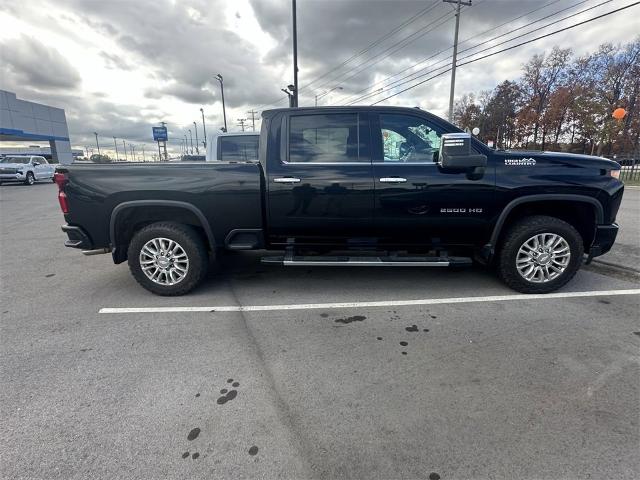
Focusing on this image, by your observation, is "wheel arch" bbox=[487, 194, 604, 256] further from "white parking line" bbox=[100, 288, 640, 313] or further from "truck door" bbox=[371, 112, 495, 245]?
"white parking line" bbox=[100, 288, 640, 313]

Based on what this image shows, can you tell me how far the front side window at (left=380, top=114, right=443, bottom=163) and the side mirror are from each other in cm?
32

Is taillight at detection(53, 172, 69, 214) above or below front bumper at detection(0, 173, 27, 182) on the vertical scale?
above

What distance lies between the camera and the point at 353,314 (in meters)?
3.48

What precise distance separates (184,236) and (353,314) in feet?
6.90

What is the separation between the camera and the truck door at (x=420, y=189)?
12.1ft

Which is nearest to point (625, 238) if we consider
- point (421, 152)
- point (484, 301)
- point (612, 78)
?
point (484, 301)

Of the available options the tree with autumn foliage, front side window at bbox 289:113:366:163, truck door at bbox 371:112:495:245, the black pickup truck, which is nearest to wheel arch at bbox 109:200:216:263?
the black pickup truck

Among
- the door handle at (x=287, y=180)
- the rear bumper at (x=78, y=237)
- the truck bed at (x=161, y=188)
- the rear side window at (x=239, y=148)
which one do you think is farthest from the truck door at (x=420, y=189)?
the rear side window at (x=239, y=148)

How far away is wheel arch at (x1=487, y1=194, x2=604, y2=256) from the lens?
12.1 feet

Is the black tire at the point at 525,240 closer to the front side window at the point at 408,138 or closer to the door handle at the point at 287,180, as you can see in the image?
the front side window at the point at 408,138

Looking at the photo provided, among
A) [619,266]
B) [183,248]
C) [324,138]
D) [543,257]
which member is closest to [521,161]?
[543,257]

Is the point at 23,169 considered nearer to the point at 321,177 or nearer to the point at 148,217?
the point at 148,217

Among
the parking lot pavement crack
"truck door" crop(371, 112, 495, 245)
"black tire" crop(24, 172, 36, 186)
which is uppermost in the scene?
"truck door" crop(371, 112, 495, 245)

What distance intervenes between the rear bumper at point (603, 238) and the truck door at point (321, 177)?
262cm
